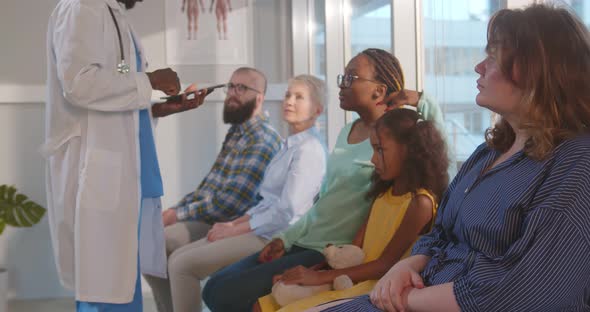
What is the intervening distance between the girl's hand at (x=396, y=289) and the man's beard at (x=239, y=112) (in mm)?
2096

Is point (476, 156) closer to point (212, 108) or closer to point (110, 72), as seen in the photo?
point (110, 72)

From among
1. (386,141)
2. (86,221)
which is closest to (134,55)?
(86,221)

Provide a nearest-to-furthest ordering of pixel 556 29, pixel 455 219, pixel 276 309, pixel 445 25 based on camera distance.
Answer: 1. pixel 556 29
2. pixel 455 219
3. pixel 276 309
4. pixel 445 25

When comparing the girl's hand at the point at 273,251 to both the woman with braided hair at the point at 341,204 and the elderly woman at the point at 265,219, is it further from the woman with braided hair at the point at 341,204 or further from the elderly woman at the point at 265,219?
the elderly woman at the point at 265,219

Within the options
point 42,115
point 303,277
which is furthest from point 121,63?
point 42,115

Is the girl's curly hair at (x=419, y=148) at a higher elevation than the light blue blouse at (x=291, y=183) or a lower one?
higher

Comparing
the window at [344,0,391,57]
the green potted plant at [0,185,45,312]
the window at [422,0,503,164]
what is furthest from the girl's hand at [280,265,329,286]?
the green potted plant at [0,185,45,312]

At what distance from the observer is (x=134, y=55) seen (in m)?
2.63

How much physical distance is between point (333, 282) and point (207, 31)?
3289 mm

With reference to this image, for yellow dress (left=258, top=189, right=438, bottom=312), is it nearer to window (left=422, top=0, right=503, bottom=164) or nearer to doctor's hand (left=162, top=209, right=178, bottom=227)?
window (left=422, top=0, right=503, bottom=164)

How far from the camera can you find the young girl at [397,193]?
76.0 inches

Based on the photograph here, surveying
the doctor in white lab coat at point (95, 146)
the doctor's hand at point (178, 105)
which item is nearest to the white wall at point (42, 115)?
the doctor's hand at point (178, 105)

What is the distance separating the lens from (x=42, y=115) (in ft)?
15.4

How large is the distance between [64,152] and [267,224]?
33.8 inches
